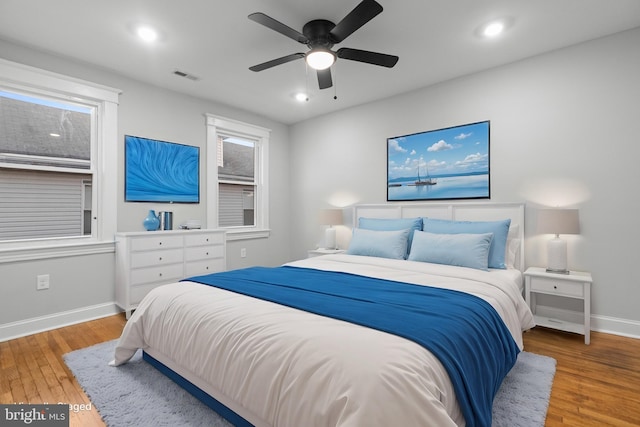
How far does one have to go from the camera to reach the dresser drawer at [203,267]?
3740mm

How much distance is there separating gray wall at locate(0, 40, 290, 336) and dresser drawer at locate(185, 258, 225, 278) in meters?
0.50

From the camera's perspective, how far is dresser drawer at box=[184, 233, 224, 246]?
147 inches

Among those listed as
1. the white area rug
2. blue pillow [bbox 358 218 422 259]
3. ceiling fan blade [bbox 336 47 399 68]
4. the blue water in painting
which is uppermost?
ceiling fan blade [bbox 336 47 399 68]

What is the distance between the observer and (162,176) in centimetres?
385

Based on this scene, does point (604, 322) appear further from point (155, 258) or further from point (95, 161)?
point (95, 161)

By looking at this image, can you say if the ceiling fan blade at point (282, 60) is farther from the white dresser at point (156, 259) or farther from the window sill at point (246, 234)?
the window sill at point (246, 234)

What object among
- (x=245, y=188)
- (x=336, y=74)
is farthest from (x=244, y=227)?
(x=336, y=74)

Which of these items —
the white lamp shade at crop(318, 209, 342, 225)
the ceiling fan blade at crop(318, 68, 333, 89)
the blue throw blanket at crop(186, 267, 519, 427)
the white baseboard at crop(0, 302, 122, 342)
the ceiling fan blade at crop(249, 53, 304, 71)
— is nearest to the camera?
the blue throw blanket at crop(186, 267, 519, 427)

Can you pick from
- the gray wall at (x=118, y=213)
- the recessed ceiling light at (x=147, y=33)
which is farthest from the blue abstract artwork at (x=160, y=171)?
the recessed ceiling light at (x=147, y=33)

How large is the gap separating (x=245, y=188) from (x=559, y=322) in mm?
4255

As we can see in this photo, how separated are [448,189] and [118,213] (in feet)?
12.6

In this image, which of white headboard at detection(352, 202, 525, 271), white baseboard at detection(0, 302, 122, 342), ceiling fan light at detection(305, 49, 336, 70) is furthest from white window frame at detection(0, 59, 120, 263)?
white headboard at detection(352, 202, 525, 271)

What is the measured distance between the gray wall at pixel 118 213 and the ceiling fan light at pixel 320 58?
7.66 ft

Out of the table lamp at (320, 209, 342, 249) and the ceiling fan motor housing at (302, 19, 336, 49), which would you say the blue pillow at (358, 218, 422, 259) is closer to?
the table lamp at (320, 209, 342, 249)
